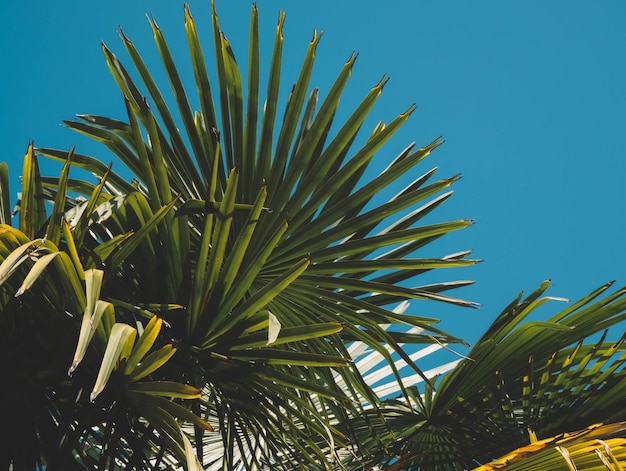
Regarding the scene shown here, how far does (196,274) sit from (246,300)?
17 cm

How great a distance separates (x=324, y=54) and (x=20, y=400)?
18.2 m

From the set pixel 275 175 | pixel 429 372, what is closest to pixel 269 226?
A: pixel 275 175

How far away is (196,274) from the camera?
2225 millimetres

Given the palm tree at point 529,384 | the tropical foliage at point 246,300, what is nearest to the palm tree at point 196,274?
the tropical foliage at point 246,300

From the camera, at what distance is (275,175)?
2.61m

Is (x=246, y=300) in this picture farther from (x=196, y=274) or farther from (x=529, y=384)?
(x=529, y=384)

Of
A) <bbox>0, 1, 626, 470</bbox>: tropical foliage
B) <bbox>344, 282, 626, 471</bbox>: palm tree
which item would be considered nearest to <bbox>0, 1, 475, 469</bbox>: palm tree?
Result: <bbox>0, 1, 626, 470</bbox>: tropical foliage

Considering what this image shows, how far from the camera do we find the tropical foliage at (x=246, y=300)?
2189 mm

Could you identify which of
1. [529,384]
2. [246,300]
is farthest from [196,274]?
[529,384]

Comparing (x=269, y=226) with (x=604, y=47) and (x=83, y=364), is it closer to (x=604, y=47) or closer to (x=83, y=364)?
(x=83, y=364)

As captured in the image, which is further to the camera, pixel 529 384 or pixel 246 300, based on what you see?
pixel 529 384

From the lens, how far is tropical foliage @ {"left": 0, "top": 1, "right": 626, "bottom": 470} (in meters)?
2.19

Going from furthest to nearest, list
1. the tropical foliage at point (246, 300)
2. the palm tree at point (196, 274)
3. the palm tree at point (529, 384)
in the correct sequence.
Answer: the palm tree at point (529, 384) < the tropical foliage at point (246, 300) < the palm tree at point (196, 274)

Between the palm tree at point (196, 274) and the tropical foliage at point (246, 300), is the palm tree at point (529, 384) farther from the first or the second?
the palm tree at point (196, 274)
